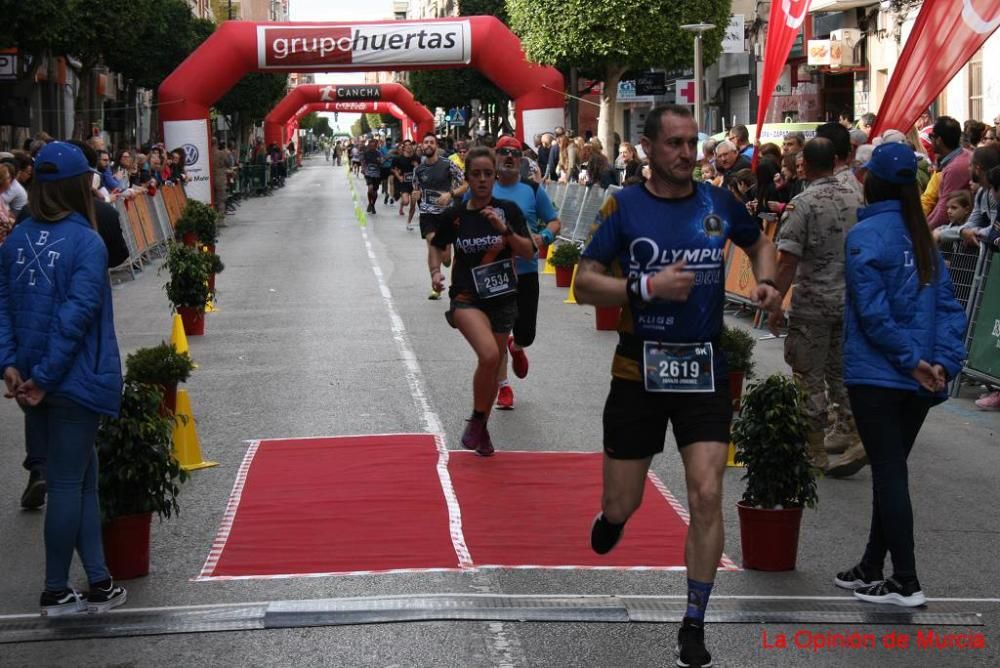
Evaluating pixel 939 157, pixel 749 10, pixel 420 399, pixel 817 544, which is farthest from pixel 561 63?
pixel 817 544

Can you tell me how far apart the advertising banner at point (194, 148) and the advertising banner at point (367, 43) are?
2.08 metres

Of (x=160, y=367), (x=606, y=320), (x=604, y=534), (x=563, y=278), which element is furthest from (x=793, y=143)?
(x=604, y=534)

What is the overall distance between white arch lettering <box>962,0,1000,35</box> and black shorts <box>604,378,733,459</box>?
7.01 meters

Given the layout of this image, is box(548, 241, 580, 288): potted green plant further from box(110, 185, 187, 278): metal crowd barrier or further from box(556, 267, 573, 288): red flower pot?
box(110, 185, 187, 278): metal crowd barrier

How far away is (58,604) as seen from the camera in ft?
19.9

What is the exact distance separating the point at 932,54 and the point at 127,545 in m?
7.90

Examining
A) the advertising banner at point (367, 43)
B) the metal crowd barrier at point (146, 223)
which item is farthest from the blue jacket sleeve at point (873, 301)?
the advertising banner at point (367, 43)

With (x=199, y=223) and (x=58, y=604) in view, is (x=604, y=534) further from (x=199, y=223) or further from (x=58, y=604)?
(x=199, y=223)

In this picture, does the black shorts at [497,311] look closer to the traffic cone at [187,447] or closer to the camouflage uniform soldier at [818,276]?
the traffic cone at [187,447]

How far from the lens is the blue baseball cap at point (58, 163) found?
19.9 ft

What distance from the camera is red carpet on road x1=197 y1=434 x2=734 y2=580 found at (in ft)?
22.4

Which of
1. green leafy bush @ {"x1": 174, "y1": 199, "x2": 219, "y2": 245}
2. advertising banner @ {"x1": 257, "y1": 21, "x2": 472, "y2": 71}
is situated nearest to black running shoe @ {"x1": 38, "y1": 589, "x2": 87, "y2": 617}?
green leafy bush @ {"x1": 174, "y1": 199, "x2": 219, "y2": 245}

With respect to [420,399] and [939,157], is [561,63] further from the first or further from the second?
[420,399]

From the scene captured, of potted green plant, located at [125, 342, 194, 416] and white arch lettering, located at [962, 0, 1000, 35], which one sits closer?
potted green plant, located at [125, 342, 194, 416]
